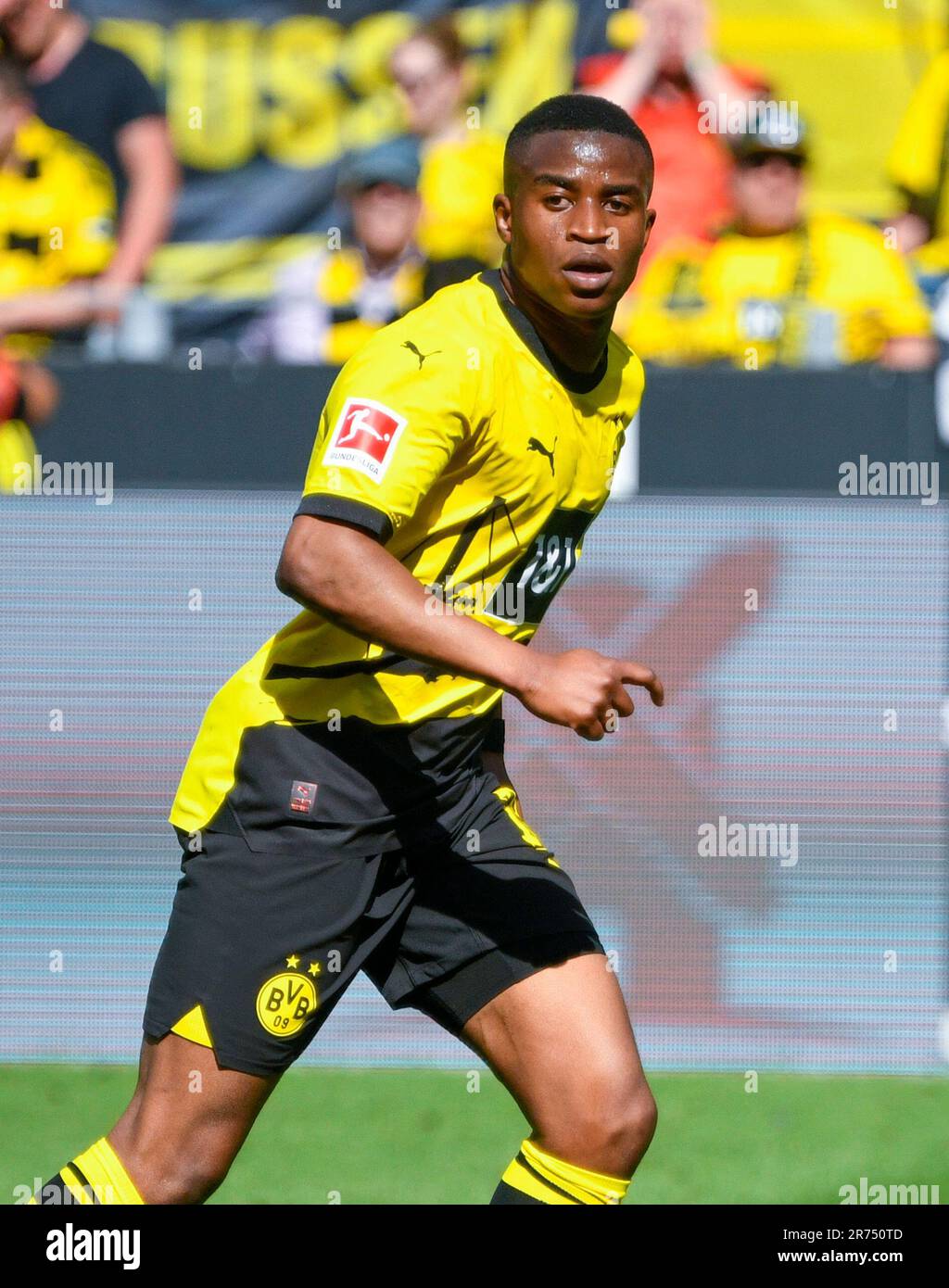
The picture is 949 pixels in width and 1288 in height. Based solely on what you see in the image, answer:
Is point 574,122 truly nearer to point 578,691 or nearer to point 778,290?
point 578,691

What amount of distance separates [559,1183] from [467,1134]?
1575mm

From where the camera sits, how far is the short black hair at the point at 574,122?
8.99 feet

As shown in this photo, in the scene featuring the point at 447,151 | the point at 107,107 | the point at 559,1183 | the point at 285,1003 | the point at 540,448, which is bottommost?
the point at 559,1183

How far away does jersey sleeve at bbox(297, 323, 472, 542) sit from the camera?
2.53 meters

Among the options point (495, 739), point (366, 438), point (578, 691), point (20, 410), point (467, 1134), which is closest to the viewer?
point (578, 691)

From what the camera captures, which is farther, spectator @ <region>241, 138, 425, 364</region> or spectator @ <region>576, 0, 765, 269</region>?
spectator @ <region>576, 0, 765, 269</region>

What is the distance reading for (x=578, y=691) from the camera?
→ 231cm

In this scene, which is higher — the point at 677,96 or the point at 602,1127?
the point at 677,96

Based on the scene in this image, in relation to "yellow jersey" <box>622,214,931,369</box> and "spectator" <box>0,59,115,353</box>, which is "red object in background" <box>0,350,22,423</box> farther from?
"yellow jersey" <box>622,214,931,369</box>

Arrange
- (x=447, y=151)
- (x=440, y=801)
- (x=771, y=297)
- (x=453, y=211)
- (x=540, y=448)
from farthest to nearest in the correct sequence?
(x=447, y=151) < (x=453, y=211) < (x=771, y=297) < (x=440, y=801) < (x=540, y=448)

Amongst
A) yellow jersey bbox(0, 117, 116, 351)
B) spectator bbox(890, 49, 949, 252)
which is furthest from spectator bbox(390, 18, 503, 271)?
spectator bbox(890, 49, 949, 252)

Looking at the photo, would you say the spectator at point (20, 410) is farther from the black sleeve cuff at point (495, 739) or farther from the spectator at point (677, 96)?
the spectator at point (677, 96)

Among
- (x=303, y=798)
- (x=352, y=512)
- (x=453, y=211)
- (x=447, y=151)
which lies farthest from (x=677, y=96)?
(x=352, y=512)
